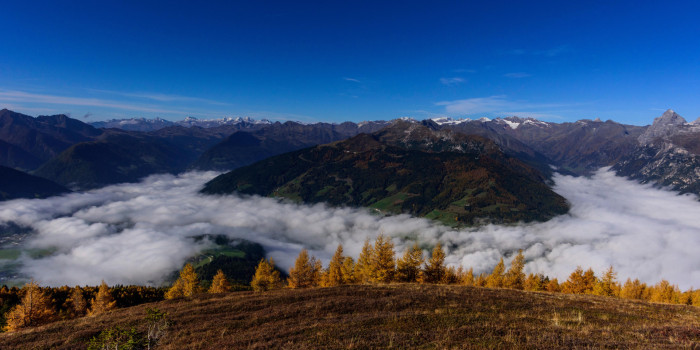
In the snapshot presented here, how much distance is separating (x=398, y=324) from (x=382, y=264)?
4943 cm

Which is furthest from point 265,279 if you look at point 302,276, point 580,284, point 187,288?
point 580,284

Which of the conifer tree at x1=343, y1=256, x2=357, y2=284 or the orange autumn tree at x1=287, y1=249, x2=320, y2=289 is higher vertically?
the conifer tree at x1=343, y1=256, x2=357, y2=284

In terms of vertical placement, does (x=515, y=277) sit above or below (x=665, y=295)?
above

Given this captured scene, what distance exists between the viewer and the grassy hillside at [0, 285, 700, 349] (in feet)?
58.4

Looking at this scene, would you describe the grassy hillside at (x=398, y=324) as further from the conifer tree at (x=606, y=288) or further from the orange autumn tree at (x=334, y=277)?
the conifer tree at (x=606, y=288)

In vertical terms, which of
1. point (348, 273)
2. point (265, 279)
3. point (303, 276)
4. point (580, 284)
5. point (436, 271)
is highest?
point (436, 271)

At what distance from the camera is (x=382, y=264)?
2766 inches

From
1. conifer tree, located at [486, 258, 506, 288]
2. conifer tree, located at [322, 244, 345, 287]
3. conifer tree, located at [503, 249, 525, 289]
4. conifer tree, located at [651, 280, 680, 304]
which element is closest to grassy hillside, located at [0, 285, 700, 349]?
conifer tree, located at [322, 244, 345, 287]

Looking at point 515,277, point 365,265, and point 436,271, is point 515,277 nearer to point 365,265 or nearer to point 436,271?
point 436,271

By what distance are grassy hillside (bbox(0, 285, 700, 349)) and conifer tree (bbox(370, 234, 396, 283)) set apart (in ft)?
105

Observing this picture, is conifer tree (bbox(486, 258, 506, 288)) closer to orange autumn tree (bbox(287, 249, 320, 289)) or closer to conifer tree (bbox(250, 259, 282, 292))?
orange autumn tree (bbox(287, 249, 320, 289))

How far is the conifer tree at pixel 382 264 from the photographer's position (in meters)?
68.5

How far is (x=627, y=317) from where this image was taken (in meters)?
25.6

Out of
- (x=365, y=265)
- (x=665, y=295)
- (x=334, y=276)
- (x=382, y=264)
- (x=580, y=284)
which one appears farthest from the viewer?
Answer: (x=580, y=284)
